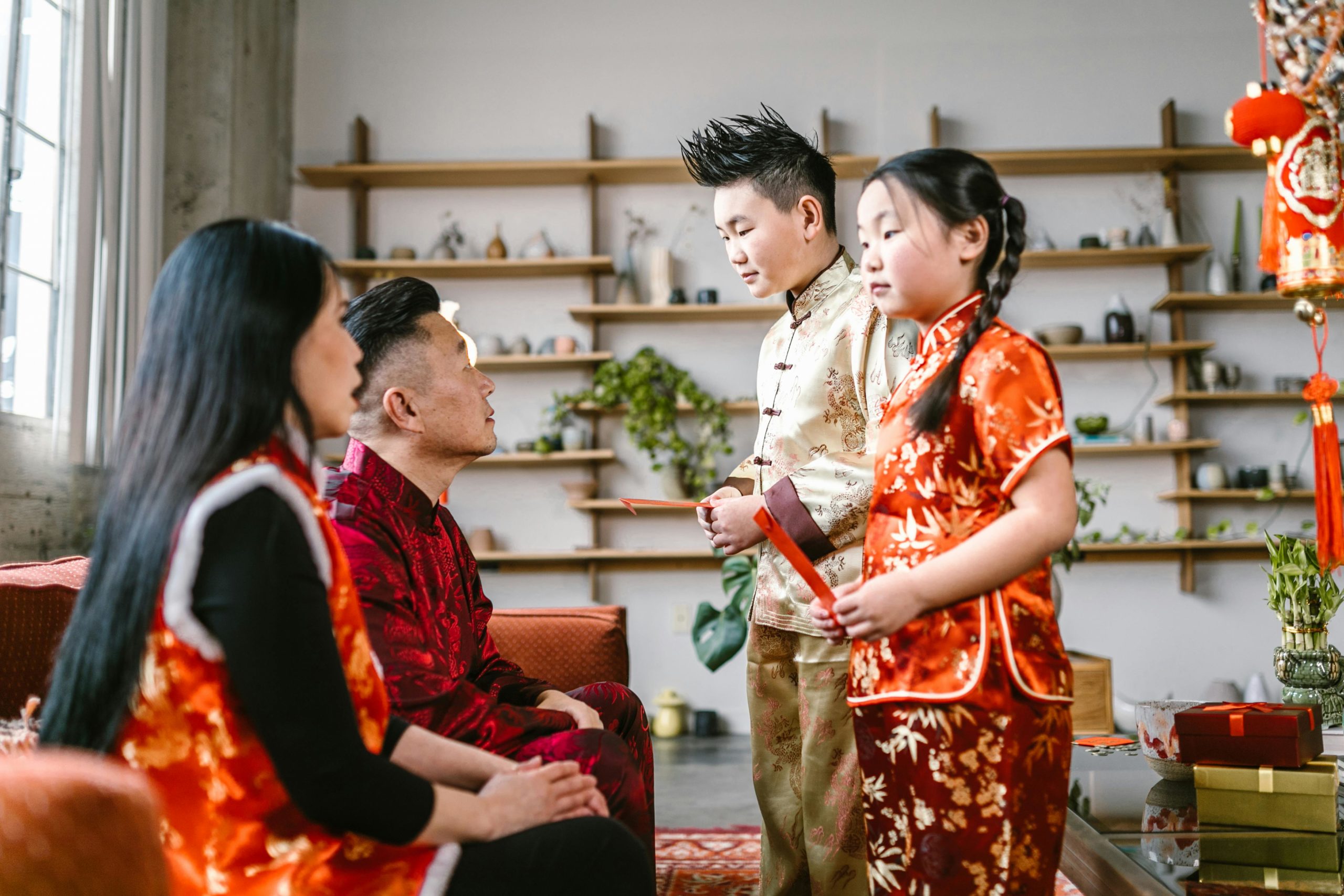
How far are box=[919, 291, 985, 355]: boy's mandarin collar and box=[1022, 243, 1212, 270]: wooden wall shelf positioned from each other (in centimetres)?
362

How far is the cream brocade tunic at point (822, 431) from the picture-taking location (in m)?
1.43

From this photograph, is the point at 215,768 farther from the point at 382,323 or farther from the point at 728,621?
the point at 728,621

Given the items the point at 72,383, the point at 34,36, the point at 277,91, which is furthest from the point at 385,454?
the point at 277,91

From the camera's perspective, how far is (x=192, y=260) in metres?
0.85

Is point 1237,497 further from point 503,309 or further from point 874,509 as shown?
point 874,509

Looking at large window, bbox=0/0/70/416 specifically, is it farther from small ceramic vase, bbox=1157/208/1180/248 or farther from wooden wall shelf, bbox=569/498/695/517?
small ceramic vase, bbox=1157/208/1180/248

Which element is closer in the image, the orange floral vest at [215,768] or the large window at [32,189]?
the orange floral vest at [215,768]

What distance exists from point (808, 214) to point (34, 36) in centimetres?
293

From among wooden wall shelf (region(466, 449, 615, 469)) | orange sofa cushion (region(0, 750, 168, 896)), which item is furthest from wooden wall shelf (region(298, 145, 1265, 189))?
orange sofa cushion (region(0, 750, 168, 896))

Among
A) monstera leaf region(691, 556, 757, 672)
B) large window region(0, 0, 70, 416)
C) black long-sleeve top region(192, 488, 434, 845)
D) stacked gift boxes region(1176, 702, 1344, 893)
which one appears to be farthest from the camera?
monstera leaf region(691, 556, 757, 672)

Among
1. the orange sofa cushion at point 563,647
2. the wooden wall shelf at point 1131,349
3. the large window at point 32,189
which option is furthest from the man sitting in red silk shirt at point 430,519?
the wooden wall shelf at point 1131,349

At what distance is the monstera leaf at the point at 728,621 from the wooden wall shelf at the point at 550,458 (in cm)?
80

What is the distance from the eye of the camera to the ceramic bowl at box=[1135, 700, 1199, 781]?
1.74 metres

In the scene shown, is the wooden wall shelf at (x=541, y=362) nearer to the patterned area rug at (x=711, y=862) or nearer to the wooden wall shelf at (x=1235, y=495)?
the patterned area rug at (x=711, y=862)
